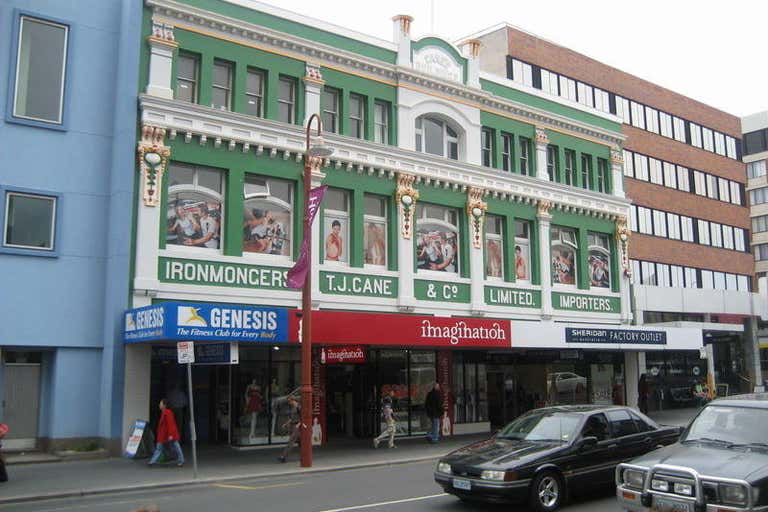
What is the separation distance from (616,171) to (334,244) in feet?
49.8

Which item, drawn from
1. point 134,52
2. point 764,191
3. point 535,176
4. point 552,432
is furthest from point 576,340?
point 764,191

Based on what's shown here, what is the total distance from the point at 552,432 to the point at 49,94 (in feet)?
50.1

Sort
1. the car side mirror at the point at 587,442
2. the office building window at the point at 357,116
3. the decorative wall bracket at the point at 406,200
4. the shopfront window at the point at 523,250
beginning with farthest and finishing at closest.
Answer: the shopfront window at the point at 523,250
the decorative wall bracket at the point at 406,200
the office building window at the point at 357,116
the car side mirror at the point at 587,442

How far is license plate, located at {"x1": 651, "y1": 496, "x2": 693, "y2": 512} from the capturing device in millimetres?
8762

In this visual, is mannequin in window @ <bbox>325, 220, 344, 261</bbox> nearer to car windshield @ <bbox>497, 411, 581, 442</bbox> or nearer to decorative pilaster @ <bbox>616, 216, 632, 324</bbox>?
car windshield @ <bbox>497, 411, 581, 442</bbox>

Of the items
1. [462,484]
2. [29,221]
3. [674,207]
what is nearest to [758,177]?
[674,207]

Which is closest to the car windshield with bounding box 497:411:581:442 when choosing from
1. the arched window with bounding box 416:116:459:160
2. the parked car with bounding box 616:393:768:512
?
the parked car with bounding box 616:393:768:512

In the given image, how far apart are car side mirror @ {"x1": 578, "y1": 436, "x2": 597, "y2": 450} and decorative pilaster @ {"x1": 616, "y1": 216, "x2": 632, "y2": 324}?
2092 cm

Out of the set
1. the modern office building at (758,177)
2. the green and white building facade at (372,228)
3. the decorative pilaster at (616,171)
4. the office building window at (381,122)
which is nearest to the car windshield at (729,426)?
the green and white building facade at (372,228)

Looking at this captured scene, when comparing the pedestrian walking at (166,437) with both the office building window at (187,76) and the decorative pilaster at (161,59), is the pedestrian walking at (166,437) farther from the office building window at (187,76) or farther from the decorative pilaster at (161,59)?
the office building window at (187,76)

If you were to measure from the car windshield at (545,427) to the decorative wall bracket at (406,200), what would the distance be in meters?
12.4

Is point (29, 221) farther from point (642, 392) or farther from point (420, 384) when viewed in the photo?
point (642, 392)

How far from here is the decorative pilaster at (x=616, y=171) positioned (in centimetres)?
3322

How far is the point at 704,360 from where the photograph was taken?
133ft
